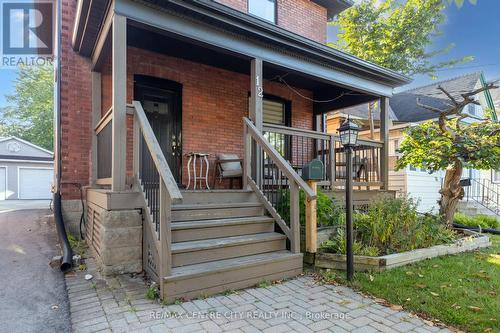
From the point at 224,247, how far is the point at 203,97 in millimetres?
3760

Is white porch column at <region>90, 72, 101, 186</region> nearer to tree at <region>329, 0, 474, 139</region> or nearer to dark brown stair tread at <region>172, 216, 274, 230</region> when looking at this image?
dark brown stair tread at <region>172, 216, 274, 230</region>

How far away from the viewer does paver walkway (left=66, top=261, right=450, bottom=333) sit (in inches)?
98.0

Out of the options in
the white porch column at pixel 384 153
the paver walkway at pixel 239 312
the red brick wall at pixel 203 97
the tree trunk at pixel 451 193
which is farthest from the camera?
the white porch column at pixel 384 153

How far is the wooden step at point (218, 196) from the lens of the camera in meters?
4.14

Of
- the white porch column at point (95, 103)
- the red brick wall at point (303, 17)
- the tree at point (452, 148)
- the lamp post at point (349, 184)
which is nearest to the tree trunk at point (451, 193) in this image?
the tree at point (452, 148)

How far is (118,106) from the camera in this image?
144 inches

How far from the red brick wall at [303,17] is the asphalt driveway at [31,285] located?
6.54 meters

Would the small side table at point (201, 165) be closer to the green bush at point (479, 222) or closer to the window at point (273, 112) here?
the window at point (273, 112)

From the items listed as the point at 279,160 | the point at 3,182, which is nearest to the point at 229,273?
the point at 279,160

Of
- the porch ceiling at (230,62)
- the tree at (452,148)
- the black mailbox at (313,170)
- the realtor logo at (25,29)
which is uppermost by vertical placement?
the realtor logo at (25,29)

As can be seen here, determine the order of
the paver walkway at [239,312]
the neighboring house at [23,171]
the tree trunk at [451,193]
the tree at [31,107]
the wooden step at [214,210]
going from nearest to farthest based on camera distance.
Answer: the paver walkway at [239,312]
the wooden step at [214,210]
the tree trunk at [451,193]
the neighboring house at [23,171]
the tree at [31,107]

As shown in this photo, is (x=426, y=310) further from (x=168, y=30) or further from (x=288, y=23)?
(x=288, y=23)

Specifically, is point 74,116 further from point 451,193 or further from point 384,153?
point 451,193

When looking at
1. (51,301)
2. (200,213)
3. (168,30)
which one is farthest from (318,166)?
(51,301)
